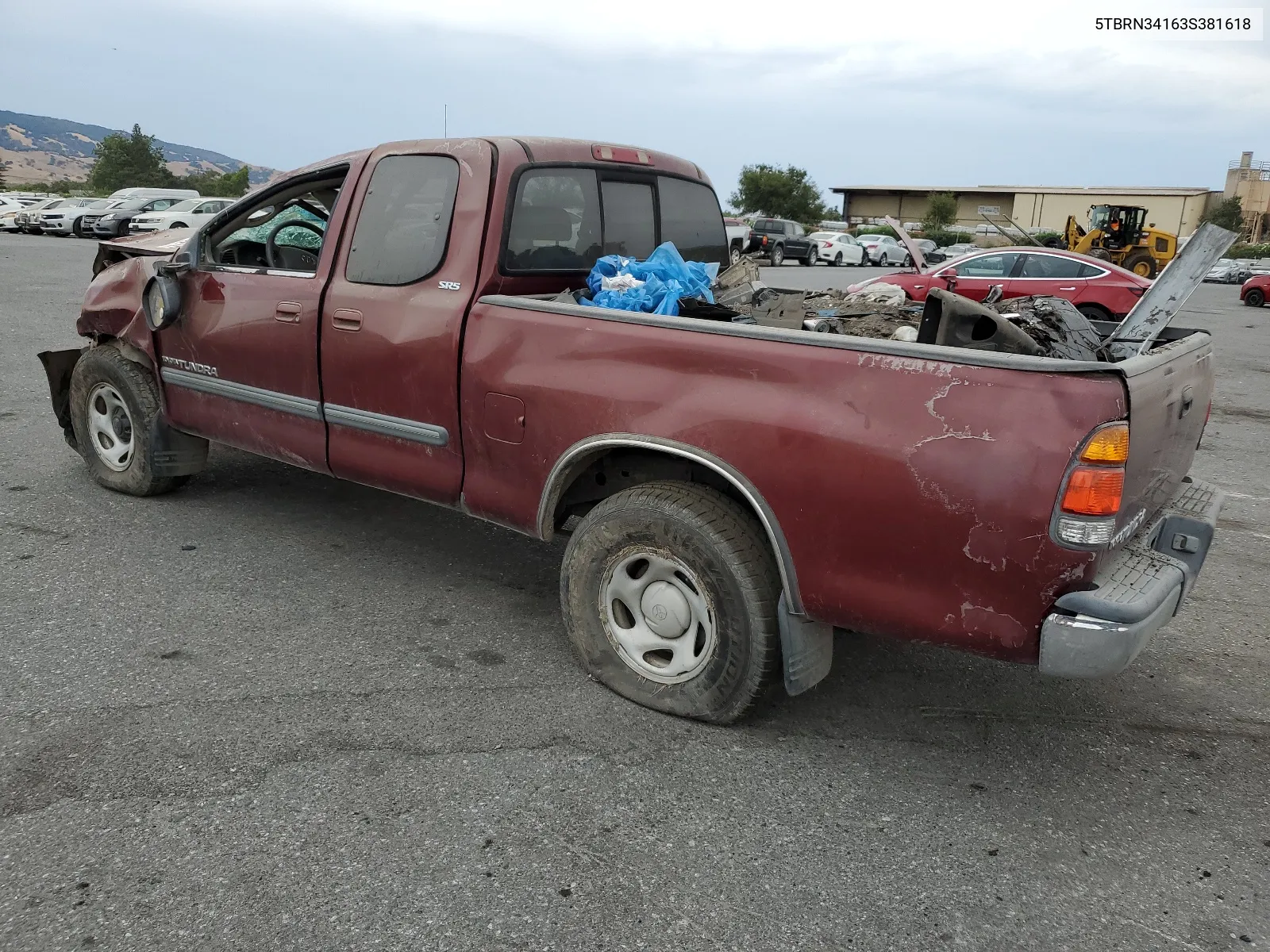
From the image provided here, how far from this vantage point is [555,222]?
13.5 feet

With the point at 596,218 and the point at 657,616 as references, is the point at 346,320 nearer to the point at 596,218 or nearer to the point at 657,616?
the point at 596,218

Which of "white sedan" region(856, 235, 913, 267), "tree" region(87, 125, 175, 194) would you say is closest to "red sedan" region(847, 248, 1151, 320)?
"white sedan" region(856, 235, 913, 267)

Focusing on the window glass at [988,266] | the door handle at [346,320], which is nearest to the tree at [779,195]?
the window glass at [988,266]

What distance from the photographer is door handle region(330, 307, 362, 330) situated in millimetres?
4043

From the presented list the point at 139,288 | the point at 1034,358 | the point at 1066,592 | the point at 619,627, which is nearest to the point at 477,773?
the point at 619,627

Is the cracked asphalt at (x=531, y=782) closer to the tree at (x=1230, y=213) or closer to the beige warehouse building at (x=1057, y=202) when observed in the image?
the beige warehouse building at (x=1057, y=202)

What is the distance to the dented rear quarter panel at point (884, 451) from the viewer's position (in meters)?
2.56

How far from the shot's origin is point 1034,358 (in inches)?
101

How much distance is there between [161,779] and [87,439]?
11.0 ft

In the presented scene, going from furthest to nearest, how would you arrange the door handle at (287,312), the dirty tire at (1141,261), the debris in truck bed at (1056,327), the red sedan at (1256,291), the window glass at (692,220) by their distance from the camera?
the dirty tire at (1141,261) → the red sedan at (1256,291) → the window glass at (692,220) → the door handle at (287,312) → the debris in truck bed at (1056,327)

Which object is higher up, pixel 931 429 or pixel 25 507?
pixel 931 429

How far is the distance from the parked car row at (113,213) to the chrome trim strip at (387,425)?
81.9 feet

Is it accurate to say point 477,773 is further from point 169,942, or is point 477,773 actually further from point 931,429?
point 931,429

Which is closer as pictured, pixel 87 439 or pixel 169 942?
pixel 169 942
